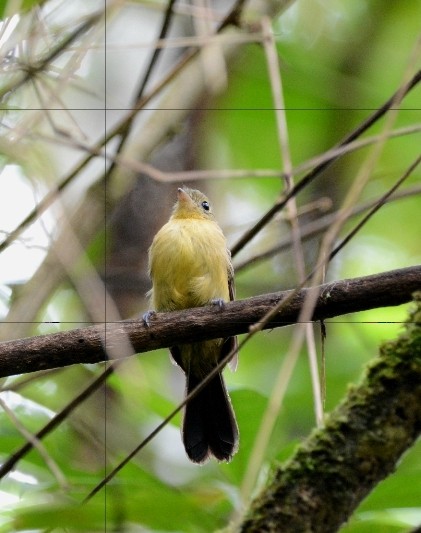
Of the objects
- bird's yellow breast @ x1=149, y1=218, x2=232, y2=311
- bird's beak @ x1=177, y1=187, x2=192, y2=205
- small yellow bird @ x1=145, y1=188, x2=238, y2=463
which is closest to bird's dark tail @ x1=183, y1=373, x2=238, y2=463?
small yellow bird @ x1=145, y1=188, x2=238, y2=463

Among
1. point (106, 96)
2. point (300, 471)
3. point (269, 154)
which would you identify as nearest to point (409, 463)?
point (300, 471)

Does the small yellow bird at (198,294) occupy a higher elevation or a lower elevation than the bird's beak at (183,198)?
lower

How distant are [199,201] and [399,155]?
100 centimetres

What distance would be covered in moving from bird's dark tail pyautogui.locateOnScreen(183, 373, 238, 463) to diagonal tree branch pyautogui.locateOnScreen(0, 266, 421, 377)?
2.67ft

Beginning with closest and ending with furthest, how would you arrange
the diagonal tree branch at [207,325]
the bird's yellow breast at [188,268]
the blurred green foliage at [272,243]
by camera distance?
the diagonal tree branch at [207,325] < the blurred green foliage at [272,243] < the bird's yellow breast at [188,268]

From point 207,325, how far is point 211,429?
3.11 feet

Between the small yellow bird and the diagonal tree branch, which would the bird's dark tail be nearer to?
the small yellow bird

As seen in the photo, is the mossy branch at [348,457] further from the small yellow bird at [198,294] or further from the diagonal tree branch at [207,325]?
the small yellow bird at [198,294]

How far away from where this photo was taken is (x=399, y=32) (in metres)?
4.02

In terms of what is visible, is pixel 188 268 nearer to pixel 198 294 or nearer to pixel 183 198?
pixel 198 294

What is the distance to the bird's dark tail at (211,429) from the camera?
122 inches

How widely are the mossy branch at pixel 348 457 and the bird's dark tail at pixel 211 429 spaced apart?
4.17 ft

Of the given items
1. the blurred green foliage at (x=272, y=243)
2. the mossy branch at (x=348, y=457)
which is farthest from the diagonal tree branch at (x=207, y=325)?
the mossy branch at (x=348, y=457)

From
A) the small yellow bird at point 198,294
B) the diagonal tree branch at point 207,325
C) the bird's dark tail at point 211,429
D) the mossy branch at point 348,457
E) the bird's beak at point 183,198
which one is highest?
the bird's beak at point 183,198
